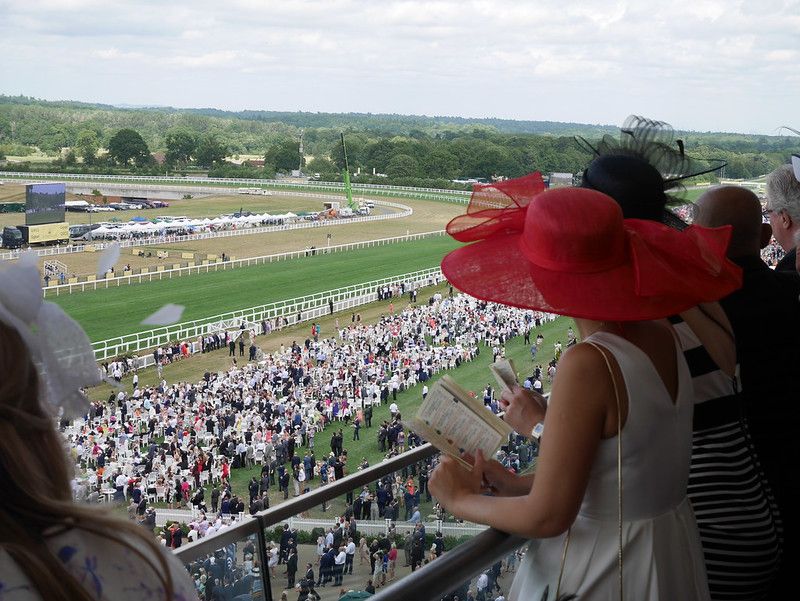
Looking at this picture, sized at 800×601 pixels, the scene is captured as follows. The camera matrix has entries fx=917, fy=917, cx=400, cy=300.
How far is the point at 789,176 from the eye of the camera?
1652 mm

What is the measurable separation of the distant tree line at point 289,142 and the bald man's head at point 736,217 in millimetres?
Answer: 3749

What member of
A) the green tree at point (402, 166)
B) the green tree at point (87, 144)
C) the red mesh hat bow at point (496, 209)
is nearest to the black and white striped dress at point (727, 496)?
the red mesh hat bow at point (496, 209)

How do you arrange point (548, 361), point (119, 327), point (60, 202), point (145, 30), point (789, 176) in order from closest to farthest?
point (789, 176) → point (548, 361) → point (119, 327) → point (145, 30) → point (60, 202)

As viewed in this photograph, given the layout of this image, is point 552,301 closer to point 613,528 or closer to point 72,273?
point 613,528

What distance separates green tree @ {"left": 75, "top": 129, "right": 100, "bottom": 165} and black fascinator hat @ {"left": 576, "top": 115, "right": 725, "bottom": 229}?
66.3ft

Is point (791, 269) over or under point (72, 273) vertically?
over

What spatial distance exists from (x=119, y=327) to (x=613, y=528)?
47.1ft

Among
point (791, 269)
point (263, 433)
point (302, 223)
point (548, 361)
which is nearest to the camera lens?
point (791, 269)

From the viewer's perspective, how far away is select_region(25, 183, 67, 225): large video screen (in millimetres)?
18984

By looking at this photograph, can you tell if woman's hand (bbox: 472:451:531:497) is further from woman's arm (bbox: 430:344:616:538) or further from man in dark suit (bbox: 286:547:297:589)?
man in dark suit (bbox: 286:547:297:589)

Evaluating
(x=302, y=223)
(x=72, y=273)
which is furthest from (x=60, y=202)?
(x=302, y=223)

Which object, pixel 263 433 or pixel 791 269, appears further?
pixel 263 433

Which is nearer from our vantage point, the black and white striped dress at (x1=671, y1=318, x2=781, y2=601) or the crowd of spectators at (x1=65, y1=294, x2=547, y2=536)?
the black and white striped dress at (x1=671, y1=318, x2=781, y2=601)

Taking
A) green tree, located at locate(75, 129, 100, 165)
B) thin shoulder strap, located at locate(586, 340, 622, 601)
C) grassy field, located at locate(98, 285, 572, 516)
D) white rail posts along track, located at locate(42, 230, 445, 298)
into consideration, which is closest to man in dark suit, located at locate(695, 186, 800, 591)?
thin shoulder strap, located at locate(586, 340, 622, 601)
